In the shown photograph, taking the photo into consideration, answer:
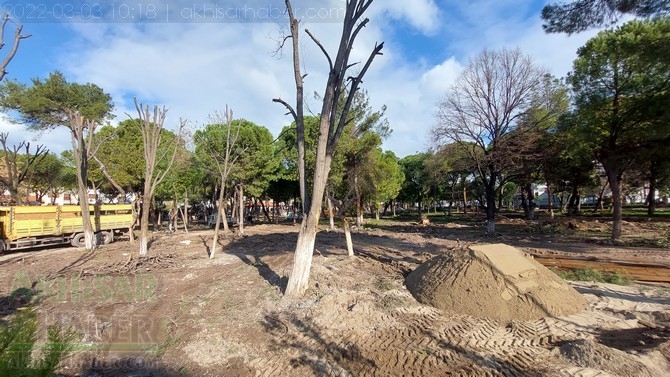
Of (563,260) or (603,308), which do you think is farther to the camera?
(563,260)

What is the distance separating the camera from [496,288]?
6590 millimetres

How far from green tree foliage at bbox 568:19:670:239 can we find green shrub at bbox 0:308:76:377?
16.9m

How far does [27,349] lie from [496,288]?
6.76 m

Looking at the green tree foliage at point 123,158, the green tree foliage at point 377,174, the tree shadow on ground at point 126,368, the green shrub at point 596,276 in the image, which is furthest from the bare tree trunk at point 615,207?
the green tree foliage at point 123,158

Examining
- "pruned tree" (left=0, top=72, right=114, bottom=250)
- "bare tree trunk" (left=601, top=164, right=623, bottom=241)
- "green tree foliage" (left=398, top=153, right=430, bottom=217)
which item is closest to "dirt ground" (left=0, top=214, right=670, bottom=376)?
"bare tree trunk" (left=601, top=164, right=623, bottom=241)

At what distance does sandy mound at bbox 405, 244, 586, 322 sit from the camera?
6285 millimetres

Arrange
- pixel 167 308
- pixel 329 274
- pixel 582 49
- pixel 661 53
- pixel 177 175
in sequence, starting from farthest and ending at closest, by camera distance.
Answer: pixel 177 175, pixel 582 49, pixel 329 274, pixel 661 53, pixel 167 308

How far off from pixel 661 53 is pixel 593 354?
7798 millimetres

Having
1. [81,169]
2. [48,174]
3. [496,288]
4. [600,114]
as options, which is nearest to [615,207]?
[600,114]

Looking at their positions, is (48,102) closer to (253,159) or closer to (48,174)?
(48,174)

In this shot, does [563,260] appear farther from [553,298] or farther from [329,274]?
[329,274]

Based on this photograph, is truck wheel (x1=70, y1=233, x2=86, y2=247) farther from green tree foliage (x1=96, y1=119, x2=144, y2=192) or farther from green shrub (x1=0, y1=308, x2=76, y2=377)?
green shrub (x1=0, y1=308, x2=76, y2=377)

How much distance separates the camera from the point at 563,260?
10375 millimetres

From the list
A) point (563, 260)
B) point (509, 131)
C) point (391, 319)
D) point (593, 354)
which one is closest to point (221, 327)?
point (391, 319)
